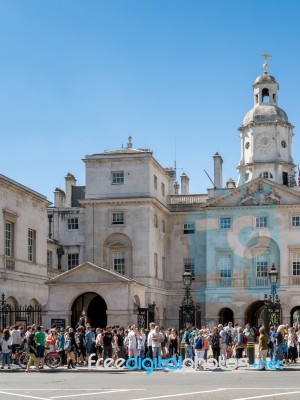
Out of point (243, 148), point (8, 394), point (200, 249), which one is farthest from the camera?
point (243, 148)

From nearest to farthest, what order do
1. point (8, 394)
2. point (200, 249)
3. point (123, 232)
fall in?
point (8, 394) < point (123, 232) < point (200, 249)

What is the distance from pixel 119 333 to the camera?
111 ft

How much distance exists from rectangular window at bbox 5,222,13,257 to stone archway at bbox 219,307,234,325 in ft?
81.9

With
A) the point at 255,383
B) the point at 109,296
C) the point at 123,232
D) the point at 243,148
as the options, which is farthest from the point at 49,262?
the point at 255,383

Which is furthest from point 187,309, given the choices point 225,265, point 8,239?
point 225,265

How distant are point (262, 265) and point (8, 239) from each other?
25621 millimetres

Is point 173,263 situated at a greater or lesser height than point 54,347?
greater

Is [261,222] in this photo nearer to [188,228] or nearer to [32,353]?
[188,228]

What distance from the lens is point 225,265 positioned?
6606cm

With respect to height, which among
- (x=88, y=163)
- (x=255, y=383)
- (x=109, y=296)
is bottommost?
(x=255, y=383)

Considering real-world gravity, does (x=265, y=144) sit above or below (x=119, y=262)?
above

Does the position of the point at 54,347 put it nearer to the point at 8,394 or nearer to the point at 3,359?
the point at 3,359

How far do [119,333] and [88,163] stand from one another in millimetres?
32000

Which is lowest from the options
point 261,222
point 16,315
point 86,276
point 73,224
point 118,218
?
point 16,315
